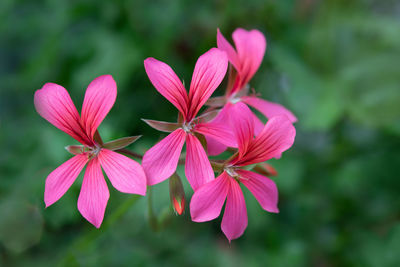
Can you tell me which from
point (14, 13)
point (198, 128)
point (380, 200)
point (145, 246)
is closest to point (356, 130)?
point (380, 200)

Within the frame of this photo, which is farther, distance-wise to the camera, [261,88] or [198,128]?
[261,88]

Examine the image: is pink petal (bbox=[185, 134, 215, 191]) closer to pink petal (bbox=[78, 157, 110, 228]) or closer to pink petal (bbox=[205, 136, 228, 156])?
pink petal (bbox=[205, 136, 228, 156])

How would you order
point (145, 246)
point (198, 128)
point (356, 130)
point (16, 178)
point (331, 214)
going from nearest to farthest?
point (198, 128), point (16, 178), point (145, 246), point (331, 214), point (356, 130)

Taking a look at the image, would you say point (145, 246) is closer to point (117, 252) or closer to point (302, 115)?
point (117, 252)

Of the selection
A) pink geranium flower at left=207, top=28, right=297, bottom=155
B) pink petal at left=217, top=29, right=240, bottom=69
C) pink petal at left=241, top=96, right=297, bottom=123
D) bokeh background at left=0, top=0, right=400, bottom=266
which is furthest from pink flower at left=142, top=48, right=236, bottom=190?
bokeh background at left=0, top=0, right=400, bottom=266

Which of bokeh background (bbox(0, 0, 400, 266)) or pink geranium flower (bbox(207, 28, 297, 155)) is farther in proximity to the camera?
bokeh background (bbox(0, 0, 400, 266))

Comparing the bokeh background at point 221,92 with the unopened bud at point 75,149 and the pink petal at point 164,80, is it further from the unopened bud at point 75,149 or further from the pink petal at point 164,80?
the pink petal at point 164,80

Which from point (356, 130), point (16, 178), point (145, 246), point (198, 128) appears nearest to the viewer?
point (198, 128)
